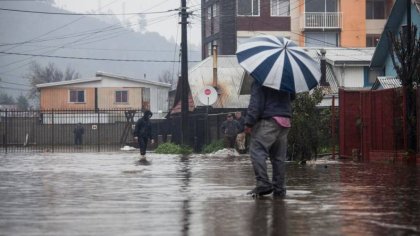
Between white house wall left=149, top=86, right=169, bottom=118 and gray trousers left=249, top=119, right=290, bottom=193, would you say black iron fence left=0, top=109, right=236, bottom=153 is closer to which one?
white house wall left=149, top=86, right=169, bottom=118

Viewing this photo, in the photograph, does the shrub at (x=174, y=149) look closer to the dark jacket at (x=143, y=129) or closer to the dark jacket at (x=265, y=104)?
the dark jacket at (x=143, y=129)

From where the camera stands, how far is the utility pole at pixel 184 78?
35219 mm

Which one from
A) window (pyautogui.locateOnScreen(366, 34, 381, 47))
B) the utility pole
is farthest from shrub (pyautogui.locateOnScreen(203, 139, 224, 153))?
window (pyautogui.locateOnScreen(366, 34, 381, 47))

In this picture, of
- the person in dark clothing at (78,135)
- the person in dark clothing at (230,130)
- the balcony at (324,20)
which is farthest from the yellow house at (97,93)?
the person in dark clothing at (230,130)

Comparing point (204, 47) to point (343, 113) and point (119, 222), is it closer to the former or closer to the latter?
point (343, 113)

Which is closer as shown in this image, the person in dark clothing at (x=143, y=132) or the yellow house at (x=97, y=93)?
the person in dark clothing at (x=143, y=132)

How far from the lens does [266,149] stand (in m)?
9.98

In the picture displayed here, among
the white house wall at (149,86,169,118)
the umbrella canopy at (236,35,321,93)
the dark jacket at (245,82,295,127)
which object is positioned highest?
the white house wall at (149,86,169,118)

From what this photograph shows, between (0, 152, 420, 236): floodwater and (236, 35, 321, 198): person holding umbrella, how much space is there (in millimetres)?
320

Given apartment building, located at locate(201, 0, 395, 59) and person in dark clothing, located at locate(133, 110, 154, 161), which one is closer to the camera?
person in dark clothing, located at locate(133, 110, 154, 161)

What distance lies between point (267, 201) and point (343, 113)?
12.8 m

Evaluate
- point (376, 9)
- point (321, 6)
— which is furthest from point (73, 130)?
point (376, 9)

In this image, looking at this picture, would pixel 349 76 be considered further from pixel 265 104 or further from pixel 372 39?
pixel 265 104

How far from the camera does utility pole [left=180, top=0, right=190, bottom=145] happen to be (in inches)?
1387
